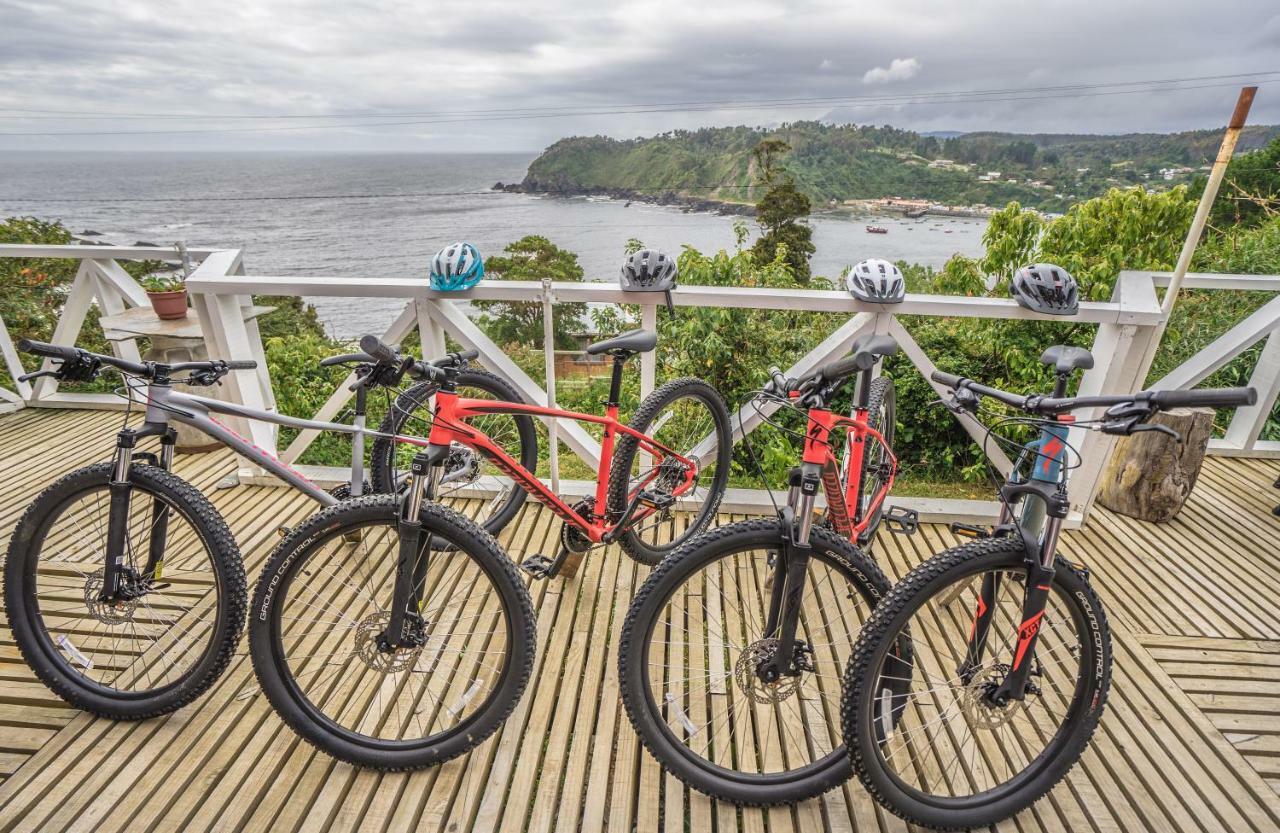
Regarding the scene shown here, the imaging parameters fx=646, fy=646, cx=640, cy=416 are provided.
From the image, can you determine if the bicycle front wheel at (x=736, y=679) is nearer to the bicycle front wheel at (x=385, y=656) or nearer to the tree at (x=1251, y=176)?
the bicycle front wheel at (x=385, y=656)

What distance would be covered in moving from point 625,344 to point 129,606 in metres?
1.73

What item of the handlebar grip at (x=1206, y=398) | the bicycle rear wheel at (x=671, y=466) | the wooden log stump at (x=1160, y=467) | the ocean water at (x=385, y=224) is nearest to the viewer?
the handlebar grip at (x=1206, y=398)

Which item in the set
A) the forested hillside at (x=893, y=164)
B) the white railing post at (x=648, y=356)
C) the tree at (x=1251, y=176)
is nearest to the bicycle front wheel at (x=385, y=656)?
the white railing post at (x=648, y=356)

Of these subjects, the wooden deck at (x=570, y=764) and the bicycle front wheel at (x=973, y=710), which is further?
the wooden deck at (x=570, y=764)

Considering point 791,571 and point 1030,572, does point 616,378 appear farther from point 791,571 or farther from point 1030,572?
point 1030,572

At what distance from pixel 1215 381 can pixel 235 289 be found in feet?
20.3

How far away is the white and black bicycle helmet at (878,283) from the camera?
8.73ft

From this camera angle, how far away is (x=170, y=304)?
12.1 feet

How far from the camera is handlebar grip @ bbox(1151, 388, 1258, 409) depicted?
48.6 inches

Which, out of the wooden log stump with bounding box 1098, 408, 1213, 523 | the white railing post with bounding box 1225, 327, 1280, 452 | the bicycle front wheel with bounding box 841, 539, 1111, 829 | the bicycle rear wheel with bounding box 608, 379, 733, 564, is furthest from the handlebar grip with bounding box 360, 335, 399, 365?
the white railing post with bounding box 1225, 327, 1280, 452

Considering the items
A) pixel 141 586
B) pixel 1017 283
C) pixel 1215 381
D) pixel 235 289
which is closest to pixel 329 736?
pixel 141 586

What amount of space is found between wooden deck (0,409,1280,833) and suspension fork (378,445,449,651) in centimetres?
44

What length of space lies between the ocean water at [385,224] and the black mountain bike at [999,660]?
11758mm

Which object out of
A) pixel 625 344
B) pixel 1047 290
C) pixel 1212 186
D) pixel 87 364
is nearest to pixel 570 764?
pixel 625 344
